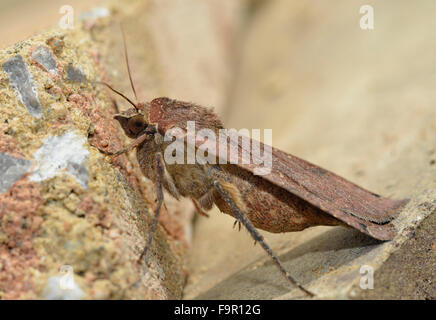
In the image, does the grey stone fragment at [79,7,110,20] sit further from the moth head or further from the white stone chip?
the white stone chip

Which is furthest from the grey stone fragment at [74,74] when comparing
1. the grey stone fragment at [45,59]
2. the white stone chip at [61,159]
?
the white stone chip at [61,159]

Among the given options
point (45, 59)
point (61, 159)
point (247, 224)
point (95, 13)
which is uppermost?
point (95, 13)

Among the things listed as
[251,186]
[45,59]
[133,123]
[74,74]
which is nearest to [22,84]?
[45,59]

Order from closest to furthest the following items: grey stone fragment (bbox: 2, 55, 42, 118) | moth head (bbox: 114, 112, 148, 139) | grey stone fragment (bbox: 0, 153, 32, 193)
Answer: grey stone fragment (bbox: 0, 153, 32, 193) < grey stone fragment (bbox: 2, 55, 42, 118) < moth head (bbox: 114, 112, 148, 139)

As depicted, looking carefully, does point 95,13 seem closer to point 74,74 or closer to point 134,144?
point 74,74

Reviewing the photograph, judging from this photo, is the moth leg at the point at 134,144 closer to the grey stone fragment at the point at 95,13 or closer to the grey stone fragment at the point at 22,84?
the grey stone fragment at the point at 22,84

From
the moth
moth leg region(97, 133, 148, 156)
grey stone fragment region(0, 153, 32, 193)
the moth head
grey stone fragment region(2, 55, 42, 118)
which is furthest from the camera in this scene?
the moth head

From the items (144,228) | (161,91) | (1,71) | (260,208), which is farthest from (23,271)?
(161,91)

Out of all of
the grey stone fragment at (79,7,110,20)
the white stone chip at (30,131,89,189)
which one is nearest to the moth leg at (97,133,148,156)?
the white stone chip at (30,131,89,189)
